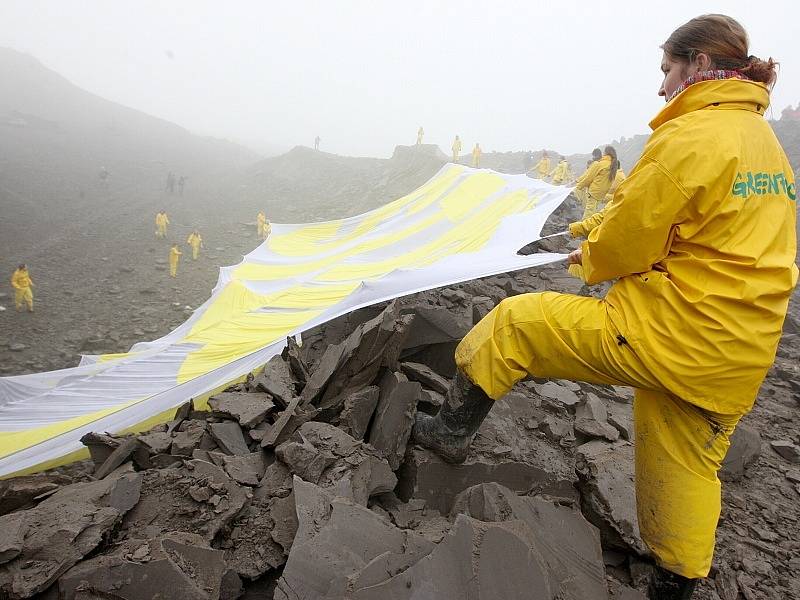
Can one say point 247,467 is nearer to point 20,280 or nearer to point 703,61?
point 703,61

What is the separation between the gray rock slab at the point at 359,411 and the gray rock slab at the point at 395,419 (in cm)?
5

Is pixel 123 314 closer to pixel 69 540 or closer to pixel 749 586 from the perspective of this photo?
pixel 69 540

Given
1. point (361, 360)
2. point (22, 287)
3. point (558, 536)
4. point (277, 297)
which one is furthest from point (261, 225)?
point (558, 536)

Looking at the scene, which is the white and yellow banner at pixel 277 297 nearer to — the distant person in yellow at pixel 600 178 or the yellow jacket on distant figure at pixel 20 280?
the distant person in yellow at pixel 600 178

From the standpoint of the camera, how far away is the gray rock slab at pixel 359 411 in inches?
97.7

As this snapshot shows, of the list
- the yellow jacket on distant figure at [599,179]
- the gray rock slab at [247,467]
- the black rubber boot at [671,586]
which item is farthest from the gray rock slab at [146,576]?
the yellow jacket on distant figure at [599,179]

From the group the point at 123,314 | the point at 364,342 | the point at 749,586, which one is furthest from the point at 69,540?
the point at 123,314

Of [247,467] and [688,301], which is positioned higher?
[688,301]

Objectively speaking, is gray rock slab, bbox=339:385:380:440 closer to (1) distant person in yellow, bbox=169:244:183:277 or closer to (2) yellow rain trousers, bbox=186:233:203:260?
(1) distant person in yellow, bbox=169:244:183:277

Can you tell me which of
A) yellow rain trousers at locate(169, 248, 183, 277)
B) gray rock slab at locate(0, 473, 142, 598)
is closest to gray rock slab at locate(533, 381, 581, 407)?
gray rock slab at locate(0, 473, 142, 598)

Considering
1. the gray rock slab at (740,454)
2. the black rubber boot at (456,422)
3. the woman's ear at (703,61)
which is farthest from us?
the gray rock slab at (740,454)

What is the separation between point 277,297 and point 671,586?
14.4ft

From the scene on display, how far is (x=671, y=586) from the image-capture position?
63.8 inches

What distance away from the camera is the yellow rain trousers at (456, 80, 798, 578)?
1338 mm
